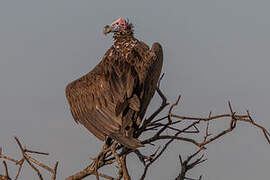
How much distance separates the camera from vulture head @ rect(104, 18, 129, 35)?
8789mm

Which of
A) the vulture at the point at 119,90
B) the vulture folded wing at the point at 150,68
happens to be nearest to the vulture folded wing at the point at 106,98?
the vulture at the point at 119,90

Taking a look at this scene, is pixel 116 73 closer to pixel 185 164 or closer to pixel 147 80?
pixel 147 80

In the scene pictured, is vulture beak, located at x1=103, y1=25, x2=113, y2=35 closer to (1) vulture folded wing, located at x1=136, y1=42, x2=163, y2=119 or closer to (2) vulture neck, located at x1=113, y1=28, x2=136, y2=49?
(2) vulture neck, located at x1=113, y1=28, x2=136, y2=49

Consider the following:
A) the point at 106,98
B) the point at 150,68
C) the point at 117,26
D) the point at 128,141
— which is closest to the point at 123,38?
the point at 117,26

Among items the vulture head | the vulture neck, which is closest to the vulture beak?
the vulture head

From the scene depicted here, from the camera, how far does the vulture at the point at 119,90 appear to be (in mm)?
7121

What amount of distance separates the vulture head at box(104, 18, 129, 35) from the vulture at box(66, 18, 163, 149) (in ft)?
0.41

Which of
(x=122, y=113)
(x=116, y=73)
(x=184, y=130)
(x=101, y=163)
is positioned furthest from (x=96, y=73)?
(x=184, y=130)

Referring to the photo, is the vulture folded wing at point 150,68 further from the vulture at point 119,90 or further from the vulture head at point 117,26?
the vulture head at point 117,26

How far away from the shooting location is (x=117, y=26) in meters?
8.86

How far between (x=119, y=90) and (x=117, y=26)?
6.19 feet

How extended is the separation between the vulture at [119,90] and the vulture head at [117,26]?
0.41 ft

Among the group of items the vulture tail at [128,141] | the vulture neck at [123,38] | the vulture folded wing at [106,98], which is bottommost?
the vulture tail at [128,141]

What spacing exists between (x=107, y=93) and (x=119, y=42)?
47.4 inches
